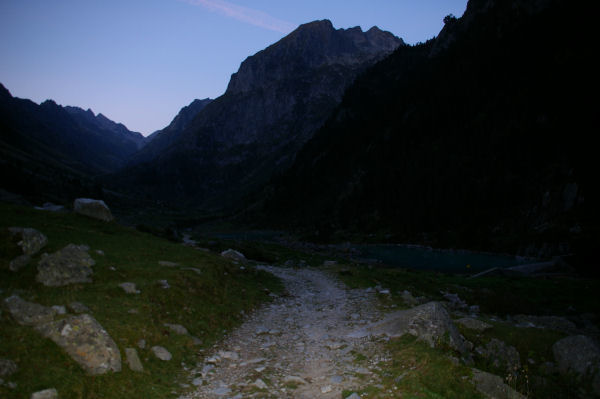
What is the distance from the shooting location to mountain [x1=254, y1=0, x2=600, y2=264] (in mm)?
62625

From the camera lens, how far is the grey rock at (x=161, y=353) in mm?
10945

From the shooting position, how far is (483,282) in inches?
1495

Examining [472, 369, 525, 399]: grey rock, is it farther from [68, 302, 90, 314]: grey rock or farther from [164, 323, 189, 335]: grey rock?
[68, 302, 90, 314]: grey rock

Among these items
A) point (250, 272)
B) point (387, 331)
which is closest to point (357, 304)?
point (387, 331)

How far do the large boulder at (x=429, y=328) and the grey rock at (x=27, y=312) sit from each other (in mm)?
12320

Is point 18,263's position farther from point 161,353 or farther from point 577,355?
point 577,355

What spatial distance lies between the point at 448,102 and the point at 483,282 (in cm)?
11413

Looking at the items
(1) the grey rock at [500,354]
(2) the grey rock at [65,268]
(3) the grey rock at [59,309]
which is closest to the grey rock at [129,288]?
(2) the grey rock at [65,268]

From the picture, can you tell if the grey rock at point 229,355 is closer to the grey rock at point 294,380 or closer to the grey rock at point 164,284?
the grey rock at point 294,380

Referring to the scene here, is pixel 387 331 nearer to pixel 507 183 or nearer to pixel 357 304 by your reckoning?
pixel 357 304

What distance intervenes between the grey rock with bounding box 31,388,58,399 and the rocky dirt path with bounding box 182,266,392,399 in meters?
3.25

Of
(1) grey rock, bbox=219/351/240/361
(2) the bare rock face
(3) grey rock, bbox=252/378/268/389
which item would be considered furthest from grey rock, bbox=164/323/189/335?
(2) the bare rock face

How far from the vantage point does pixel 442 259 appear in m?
65.0

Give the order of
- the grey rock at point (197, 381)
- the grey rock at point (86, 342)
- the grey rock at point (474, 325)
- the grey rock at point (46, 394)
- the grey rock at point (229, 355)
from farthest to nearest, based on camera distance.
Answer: the grey rock at point (474, 325) → the grey rock at point (229, 355) → the grey rock at point (197, 381) → the grey rock at point (86, 342) → the grey rock at point (46, 394)
